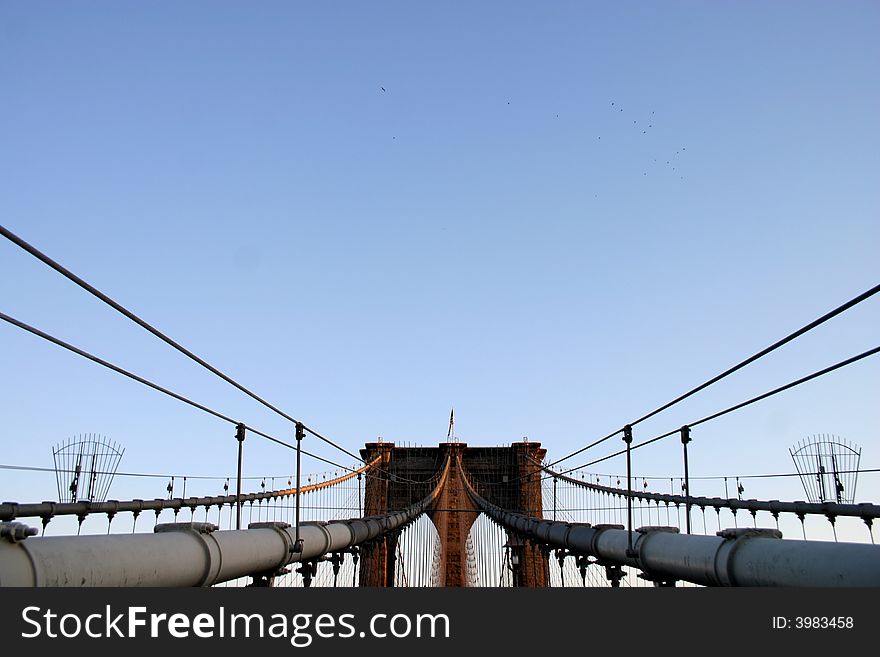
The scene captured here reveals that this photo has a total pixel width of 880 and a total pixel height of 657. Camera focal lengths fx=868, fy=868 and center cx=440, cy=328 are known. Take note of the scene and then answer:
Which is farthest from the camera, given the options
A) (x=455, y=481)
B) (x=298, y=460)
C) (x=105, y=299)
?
(x=455, y=481)

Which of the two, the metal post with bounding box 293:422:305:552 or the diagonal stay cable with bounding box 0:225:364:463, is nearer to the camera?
the diagonal stay cable with bounding box 0:225:364:463

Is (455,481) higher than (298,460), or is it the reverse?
(455,481)

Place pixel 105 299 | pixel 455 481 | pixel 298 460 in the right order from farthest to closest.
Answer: pixel 455 481
pixel 298 460
pixel 105 299

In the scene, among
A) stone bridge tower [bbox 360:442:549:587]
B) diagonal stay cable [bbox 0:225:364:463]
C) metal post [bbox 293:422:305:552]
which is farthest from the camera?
stone bridge tower [bbox 360:442:549:587]

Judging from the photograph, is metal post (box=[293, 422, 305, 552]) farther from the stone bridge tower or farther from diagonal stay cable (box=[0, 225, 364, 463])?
the stone bridge tower

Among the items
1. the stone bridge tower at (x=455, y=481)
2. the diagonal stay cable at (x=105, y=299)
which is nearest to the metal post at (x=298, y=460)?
the diagonal stay cable at (x=105, y=299)

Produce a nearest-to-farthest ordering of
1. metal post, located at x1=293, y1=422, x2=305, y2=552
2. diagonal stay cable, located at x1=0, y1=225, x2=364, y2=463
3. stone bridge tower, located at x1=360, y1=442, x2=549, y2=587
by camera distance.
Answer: diagonal stay cable, located at x1=0, y1=225, x2=364, y2=463 → metal post, located at x1=293, y1=422, x2=305, y2=552 → stone bridge tower, located at x1=360, y1=442, x2=549, y2=587

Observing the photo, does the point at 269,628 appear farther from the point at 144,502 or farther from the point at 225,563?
the point at 144,502

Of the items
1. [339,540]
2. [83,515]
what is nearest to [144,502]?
[83,515]

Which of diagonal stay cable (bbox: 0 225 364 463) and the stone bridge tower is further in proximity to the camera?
the stone bridge tower

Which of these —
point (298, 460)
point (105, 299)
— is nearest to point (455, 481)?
point (298, 460)

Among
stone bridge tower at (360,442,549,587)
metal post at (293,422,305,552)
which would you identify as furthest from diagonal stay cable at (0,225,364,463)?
stone bridge tower at (360,442,549,587)

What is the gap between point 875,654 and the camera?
5.91 meters

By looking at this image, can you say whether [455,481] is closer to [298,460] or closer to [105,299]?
[298,460]
